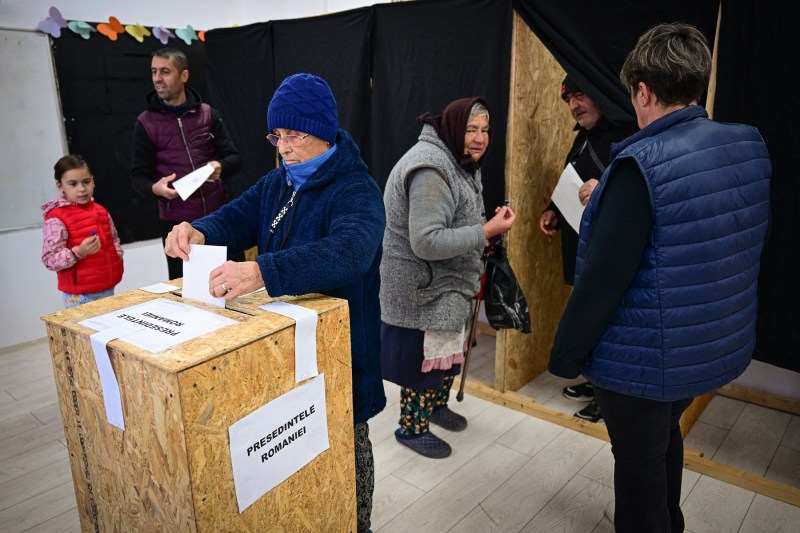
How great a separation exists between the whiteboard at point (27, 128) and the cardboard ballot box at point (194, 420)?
291 centimetres

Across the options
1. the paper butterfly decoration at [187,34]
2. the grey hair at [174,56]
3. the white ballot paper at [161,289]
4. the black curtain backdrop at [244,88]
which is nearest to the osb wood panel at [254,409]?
the white ballot paper at [161,289]

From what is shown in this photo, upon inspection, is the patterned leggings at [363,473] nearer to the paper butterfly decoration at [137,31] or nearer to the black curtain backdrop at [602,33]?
the black curtain backdrop at [602,33]

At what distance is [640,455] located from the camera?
1.46 meters

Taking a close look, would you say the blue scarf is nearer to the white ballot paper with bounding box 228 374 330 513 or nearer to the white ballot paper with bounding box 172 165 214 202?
the white ballot paper with bounding box 228 374 330 513

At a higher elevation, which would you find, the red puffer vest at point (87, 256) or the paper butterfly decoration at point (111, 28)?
the paper butterfly decoration at point (111, 28)

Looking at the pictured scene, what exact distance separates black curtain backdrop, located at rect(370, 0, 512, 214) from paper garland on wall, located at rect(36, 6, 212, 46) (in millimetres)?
1872

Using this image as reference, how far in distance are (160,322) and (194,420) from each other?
27cm

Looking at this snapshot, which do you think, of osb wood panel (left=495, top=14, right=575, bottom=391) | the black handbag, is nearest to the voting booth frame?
osb wood panel (left=495, top=14, right=575, bottom=391)

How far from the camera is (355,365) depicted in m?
1.47

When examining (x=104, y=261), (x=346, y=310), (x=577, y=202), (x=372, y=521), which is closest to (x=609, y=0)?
(x=577, y=202)

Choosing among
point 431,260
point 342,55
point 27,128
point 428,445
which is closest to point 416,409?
point 428,445

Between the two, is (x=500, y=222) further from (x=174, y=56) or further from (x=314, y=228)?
(x=174, y=56)

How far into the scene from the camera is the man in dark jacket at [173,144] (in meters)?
2.94

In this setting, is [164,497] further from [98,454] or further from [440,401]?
[440,401]
